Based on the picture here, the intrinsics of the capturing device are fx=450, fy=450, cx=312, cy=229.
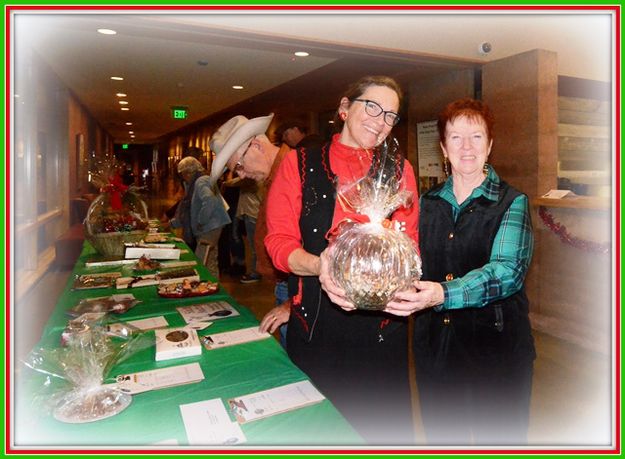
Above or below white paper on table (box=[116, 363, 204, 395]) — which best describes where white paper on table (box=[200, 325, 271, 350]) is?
above

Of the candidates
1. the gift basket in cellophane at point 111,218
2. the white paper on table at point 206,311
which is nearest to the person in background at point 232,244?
the gift basket in cellophane at point 111,218

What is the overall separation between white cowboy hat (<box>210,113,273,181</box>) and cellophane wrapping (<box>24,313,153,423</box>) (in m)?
1.24

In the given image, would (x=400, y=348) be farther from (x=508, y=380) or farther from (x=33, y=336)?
(x=33, y=336)

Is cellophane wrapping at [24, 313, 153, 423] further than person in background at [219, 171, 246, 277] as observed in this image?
No

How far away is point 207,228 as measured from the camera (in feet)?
15.8

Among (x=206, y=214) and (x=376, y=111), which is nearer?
(x=376, y=111)

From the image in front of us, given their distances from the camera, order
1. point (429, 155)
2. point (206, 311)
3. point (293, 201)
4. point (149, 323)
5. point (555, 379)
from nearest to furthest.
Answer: point (293, 201) < point (149, 323) < point (206, 311) < point (555, 379) < point (429, 155)

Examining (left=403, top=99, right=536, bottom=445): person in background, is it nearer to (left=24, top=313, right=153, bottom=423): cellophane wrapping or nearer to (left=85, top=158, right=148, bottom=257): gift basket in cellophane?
(left=24, top=313, right=153, bottom=423): cellophane wrapping

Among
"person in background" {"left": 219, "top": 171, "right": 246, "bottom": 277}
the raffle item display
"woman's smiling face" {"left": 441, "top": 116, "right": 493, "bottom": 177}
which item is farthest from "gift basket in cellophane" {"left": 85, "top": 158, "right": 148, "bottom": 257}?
"person in background" {"left": 219, "top": 171, "right": 246, "bottom": 277}

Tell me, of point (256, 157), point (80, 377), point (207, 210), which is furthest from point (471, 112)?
point (207, 210)

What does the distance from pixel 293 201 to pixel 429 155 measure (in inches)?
176

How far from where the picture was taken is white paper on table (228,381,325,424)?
49.0 inches

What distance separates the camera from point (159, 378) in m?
1.45

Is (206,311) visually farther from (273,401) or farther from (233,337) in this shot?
(273,401)
